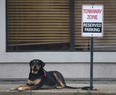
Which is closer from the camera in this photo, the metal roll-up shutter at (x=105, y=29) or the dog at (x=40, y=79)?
the dog at (x=40, y=79)

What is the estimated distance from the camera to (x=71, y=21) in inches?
408

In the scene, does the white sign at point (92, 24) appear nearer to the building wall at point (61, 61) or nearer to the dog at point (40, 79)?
the dog at point (40, 79)

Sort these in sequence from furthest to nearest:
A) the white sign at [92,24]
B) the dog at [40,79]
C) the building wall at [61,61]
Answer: the building wall at [61,61]
the dog at [40,79]
the white sign at [92,24]

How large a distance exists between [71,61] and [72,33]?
75cm

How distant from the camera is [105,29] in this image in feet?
34.2

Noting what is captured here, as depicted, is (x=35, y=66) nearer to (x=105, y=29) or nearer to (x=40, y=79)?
(x=40, y=79)

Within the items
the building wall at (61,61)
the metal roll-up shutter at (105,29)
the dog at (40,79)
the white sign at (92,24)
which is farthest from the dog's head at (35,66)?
the metal roll-up shutter at (105,29)

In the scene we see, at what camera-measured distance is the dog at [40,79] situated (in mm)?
8695

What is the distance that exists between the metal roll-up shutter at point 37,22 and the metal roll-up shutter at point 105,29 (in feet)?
0.87

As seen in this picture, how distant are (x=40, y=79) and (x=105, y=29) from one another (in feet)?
8.56

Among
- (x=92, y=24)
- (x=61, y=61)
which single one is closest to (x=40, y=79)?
(x=61, y=61)

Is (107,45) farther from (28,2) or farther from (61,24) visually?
(28,2)

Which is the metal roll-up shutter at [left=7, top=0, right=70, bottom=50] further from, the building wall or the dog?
the dog

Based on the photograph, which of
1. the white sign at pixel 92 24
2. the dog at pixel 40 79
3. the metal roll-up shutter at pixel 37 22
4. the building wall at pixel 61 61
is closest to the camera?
the white sign at pixel 92 24
